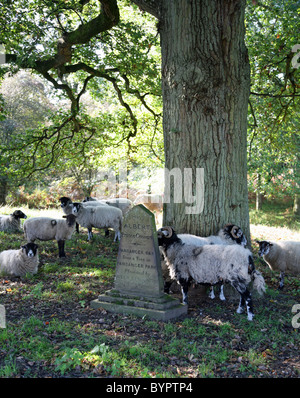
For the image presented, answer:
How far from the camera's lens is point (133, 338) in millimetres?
5543

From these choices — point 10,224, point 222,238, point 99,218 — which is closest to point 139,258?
point 222,238

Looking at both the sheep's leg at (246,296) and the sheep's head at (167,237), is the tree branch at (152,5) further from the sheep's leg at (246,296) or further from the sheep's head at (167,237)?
the sheep's leg at (246,296)

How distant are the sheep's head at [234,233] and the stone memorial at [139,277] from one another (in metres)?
1.65

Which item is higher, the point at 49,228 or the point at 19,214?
the point at 19,214

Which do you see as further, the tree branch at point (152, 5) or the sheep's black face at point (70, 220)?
the sheep's black face at point (70, 220)

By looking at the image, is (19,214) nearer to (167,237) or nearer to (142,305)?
(167,237)

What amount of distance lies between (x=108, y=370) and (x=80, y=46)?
10.5 meters

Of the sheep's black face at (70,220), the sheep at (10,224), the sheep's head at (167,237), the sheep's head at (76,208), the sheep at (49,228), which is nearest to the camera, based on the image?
the sheep's head at (167,237)

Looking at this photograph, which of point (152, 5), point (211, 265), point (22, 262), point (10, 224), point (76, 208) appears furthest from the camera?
point (10, 224)

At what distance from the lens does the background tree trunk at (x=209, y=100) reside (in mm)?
7574

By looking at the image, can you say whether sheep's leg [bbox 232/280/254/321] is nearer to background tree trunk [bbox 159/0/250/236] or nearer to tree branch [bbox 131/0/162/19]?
background tree trunk [bbox 159/0/250/236]

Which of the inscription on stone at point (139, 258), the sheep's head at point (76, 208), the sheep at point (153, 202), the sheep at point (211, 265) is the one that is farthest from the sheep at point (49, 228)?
the sheep at point (153, 202)

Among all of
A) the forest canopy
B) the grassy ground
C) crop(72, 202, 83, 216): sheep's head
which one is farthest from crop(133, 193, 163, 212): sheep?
the grassy ground

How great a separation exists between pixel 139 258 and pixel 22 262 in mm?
3635
